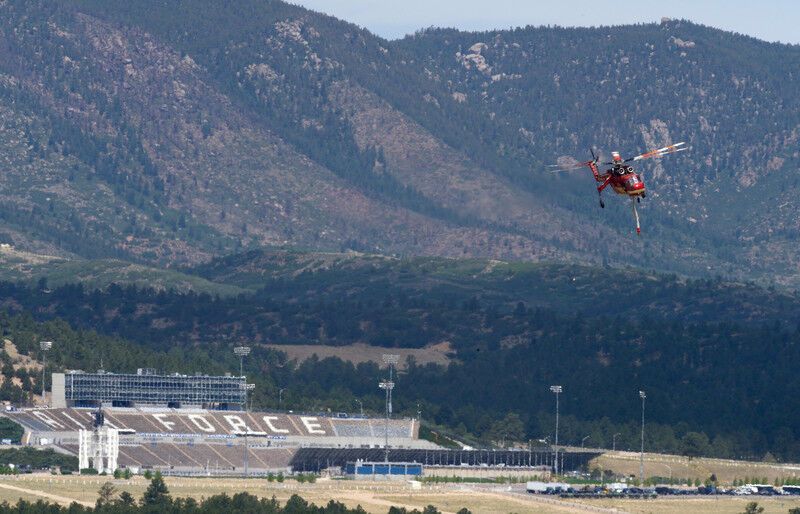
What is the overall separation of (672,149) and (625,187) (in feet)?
14.5

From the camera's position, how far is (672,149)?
177 meters

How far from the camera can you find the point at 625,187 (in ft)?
590
